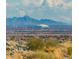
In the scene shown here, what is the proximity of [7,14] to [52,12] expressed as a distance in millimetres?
361

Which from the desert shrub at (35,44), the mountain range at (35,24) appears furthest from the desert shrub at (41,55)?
the mountain range at (35,24)

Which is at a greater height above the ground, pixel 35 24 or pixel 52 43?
pixel 35 24

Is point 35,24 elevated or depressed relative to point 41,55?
elevated

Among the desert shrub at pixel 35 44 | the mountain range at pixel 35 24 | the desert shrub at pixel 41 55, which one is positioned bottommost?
the desert shrub at pixel 41 55

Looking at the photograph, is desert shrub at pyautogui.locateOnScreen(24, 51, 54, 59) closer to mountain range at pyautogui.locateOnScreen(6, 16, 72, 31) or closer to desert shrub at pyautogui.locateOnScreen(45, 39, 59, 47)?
desert shrub at pyautogui.locateOnScreen(45, 39, 59, 47)

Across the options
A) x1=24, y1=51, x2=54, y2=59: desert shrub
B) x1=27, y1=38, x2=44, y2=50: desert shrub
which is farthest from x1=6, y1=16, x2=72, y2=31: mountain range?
x1=24, y1=51, x2=54, y2=59: desert shrub

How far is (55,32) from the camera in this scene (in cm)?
141

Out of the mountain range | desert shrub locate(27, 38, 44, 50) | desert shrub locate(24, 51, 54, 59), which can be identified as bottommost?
desert shrub locate(24, 51, 54, 59)

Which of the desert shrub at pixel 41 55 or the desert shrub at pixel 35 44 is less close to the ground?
the desert shrub at pixel 35 44

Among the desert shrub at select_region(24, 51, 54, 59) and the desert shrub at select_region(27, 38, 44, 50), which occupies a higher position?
the desert shrub at select_region(27, 38, 44, 50)

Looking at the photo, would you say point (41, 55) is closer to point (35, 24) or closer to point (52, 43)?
point (52, 43)

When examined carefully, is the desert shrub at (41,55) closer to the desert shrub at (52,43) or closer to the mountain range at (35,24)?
the desert shrub at (52,43)

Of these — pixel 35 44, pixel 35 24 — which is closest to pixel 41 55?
pixel 35 44
